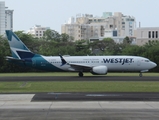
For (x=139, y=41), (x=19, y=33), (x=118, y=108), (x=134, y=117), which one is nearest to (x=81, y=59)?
(x=118, y=108)

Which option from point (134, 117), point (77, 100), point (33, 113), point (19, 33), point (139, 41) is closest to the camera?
point (134, 117)

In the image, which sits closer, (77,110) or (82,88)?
(77,110)

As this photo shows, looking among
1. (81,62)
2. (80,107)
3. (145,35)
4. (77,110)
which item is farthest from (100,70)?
(145,35)

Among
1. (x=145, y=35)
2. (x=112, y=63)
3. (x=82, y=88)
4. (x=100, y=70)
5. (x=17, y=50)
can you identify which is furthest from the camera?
(x=145, y=35)

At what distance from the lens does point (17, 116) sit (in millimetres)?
18625

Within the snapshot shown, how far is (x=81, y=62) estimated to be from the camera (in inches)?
2128

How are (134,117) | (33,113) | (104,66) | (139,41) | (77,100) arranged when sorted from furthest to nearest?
(139,41) < (104,66) < (77,100) < (33,113) < (134,117)

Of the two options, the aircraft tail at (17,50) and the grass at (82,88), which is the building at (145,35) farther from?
the grass at (82,88)

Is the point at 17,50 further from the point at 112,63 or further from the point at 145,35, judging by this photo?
the point at 145,35

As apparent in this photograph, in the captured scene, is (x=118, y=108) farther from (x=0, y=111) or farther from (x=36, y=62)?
(x=36, y=62)

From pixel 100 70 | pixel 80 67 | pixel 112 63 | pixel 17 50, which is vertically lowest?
pixel 100 70

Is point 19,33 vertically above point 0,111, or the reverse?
point 19,33

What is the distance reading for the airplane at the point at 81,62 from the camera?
2050 inches

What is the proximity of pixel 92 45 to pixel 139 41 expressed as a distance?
4613 centimetres
